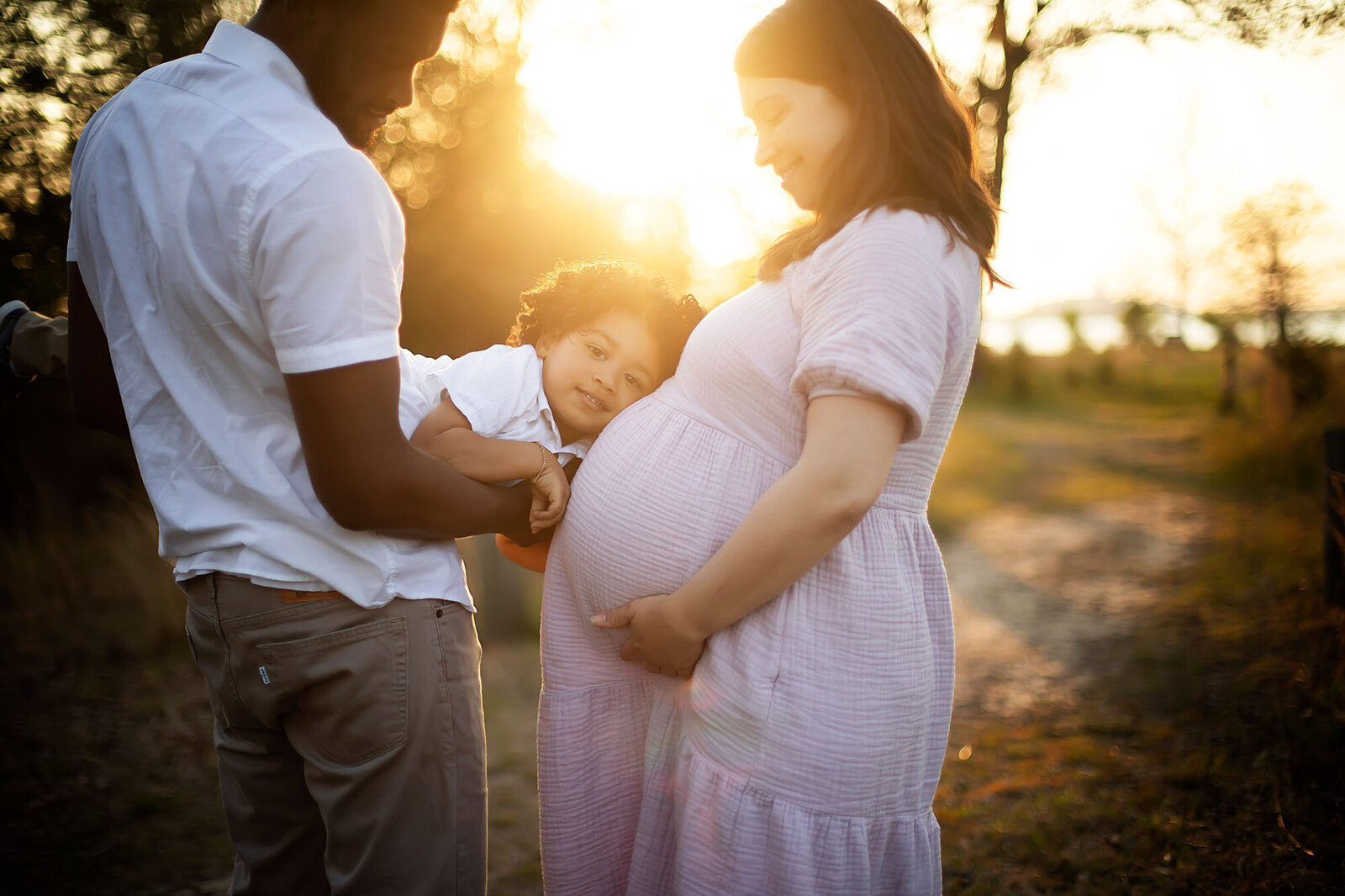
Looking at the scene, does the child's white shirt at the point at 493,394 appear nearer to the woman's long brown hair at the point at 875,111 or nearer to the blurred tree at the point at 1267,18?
the woman's long brown hair at the point at 875,111

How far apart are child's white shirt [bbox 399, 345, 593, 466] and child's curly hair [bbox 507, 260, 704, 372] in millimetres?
138

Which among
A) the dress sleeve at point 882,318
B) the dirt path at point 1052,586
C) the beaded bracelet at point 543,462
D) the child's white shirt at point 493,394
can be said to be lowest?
the dirt path at point 1052,586

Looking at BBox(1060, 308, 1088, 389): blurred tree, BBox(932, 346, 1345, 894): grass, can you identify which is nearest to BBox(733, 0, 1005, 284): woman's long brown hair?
BBox(932, 346, 1345, 894): grass

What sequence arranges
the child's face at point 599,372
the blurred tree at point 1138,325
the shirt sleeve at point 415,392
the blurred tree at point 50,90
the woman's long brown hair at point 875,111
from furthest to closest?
the blurred tree at point 1138,325
the blurred tree at point 50,90
the child's face at point 599,372
the shirt sleeve at point 415,392
the woman's long brown hair at point 875,111

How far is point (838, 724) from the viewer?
53.7 inches

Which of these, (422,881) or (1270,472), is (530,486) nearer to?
(422,881)

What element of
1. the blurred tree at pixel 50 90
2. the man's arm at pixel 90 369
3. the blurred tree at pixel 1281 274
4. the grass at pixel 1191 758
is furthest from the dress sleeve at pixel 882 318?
the blurred tree at pixel 1281 274

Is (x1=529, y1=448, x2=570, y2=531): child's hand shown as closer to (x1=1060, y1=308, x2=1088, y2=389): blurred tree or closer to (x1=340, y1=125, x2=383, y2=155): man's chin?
(x1=340, y1=125, x2=383, y2=155): man's chin

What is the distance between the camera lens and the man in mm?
1098

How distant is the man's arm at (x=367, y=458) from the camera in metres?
1.11

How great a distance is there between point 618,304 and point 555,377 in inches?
9.5

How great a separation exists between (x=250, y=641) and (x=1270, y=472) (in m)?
10.4

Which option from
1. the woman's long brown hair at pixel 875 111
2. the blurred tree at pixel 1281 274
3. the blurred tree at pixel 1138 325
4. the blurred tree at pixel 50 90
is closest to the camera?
the woman's long brown hair at pixel 875 111

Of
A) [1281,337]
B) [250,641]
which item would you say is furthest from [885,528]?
[1281,337]
